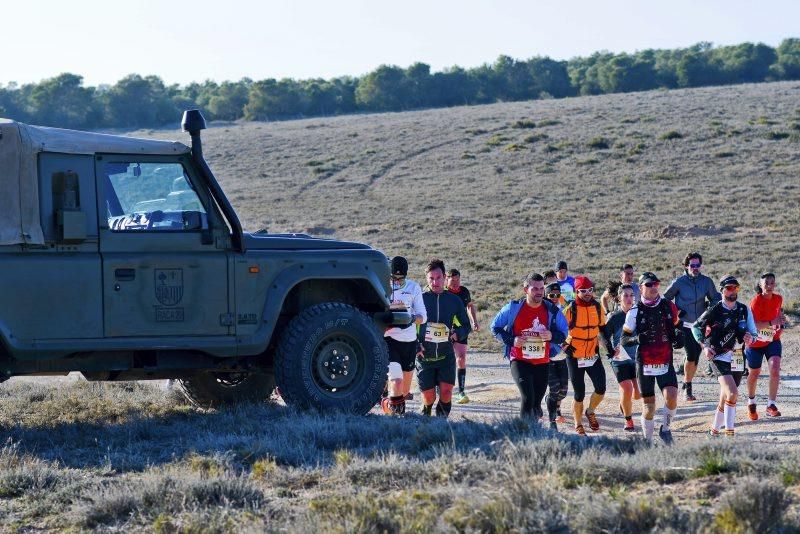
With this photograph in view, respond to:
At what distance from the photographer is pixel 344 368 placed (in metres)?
10.3

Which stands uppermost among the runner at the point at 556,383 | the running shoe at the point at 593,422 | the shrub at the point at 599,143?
the shrub at the point at 599,143

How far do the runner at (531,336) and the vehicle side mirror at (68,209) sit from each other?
4.00 metres

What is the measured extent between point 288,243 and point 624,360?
4156 mm

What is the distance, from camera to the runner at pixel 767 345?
13.2m

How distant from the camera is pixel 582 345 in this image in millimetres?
12266

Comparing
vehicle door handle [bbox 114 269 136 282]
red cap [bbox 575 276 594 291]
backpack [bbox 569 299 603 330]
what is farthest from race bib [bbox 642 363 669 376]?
vehicle door handle [bbox 114 269 136 282]

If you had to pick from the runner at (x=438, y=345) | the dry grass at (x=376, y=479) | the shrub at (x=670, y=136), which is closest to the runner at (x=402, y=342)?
the runner at (x=438, y=345)

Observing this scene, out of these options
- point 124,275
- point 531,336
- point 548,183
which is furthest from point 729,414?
point 548,183

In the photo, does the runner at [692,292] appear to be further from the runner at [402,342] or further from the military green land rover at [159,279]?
the military green land rover at [159,279]

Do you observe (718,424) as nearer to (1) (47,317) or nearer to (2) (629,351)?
(2) (629,351)

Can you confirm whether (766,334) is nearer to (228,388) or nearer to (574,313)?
→ (574,313)

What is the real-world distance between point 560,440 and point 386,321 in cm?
312

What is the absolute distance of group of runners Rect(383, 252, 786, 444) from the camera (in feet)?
36.8

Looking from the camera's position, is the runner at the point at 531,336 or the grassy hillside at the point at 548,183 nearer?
the runner at the point at 531,336
